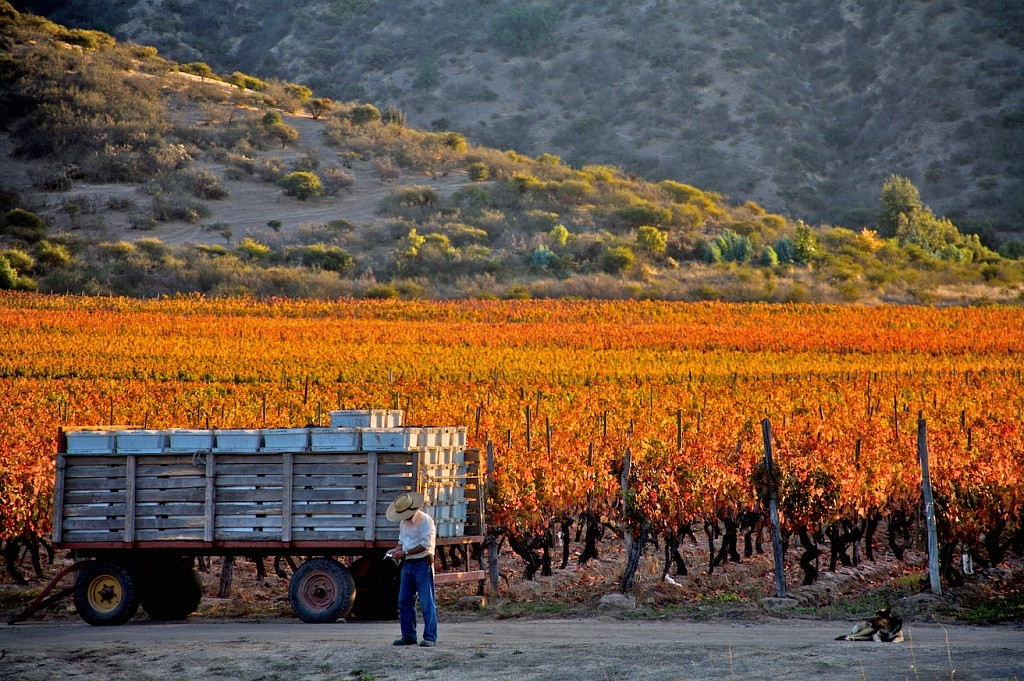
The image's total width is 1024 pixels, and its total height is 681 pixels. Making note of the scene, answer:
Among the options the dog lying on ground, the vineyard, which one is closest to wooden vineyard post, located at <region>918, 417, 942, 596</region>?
the vineyard

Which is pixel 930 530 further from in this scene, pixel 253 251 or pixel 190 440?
pixel 253 251

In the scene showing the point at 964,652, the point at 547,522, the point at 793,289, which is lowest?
the point at 964,652

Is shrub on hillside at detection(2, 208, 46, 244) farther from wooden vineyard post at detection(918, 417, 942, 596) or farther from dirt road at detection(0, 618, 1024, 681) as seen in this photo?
wooden vineyard post at detection(918, 417, 942, 596)

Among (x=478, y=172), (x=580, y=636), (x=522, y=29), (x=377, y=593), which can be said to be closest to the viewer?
(x=580, y=636)

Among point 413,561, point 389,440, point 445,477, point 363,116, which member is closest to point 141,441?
point 389,440

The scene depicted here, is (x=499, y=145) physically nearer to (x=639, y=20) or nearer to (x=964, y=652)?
(x=639, y=20)

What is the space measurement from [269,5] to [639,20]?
5000cm

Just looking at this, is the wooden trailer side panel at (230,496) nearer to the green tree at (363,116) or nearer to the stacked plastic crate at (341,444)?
the stacked plastic crate at (341,444)

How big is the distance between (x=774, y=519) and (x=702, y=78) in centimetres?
11326

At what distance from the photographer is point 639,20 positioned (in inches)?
5433

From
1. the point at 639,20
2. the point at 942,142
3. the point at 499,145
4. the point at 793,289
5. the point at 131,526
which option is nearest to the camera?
the point at 131,526

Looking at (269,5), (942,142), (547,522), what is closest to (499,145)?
(942,142)

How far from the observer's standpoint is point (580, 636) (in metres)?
12.2

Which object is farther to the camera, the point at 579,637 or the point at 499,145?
the point at 499,145
